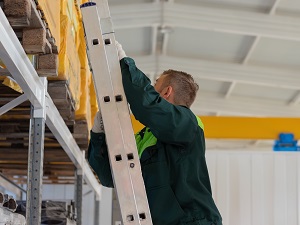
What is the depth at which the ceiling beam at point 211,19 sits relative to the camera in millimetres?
12215

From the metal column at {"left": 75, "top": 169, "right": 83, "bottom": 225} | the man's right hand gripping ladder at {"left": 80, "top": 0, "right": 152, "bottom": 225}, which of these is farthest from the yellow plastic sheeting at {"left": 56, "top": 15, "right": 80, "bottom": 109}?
the metal column at {"left": 75, "top": 169, "right": 83, "bottom": 225}

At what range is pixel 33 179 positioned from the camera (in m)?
4.51

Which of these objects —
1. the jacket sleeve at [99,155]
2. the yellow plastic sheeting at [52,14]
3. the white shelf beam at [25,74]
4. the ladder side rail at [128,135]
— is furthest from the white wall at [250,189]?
the ladder side rail at [128,135]

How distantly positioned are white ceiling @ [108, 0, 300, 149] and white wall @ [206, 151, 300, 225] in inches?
89.2

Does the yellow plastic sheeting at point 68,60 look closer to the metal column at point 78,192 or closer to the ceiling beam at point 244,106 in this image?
the metal column at point 78,192

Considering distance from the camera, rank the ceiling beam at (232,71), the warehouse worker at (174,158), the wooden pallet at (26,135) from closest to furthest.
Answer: the warehouse worker at (174,158) < the wooden pallet at (26,135) < the ceiling beam at (232,71)

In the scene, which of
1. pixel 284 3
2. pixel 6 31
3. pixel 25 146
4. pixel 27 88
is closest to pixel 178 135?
pixel 6 31

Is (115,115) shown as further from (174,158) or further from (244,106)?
(244,106)

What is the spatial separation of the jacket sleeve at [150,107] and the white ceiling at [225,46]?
28.8ft

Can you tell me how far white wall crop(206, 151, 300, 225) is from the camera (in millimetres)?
12109

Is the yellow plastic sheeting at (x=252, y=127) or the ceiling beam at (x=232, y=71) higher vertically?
the ceiling beam at (x=232, y=71)

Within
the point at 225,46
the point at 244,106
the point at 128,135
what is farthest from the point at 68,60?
the point at 244,106

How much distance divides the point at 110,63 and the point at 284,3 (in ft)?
29.5

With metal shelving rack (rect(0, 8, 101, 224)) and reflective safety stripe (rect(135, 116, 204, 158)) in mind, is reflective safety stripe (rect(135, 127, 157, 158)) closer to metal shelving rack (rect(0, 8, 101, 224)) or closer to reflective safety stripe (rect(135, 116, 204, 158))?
reflective safety stripe (rect(135, 116, 204, 158))
